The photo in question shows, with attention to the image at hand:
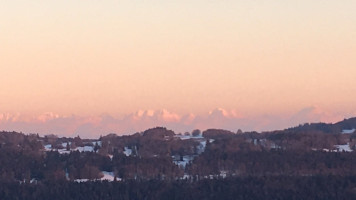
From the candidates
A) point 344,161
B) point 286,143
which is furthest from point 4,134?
point 344,161

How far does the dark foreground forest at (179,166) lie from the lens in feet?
265

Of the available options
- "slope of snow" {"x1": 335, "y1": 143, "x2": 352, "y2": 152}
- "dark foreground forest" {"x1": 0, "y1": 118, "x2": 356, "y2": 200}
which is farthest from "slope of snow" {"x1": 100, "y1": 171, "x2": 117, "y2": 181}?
"slope of snow" {"x1": 335, "y1": 143, "x2": 352, "y2": 152}

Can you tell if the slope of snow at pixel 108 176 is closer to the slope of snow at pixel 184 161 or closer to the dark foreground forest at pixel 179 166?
the dark foreground forest at pixel 179 166

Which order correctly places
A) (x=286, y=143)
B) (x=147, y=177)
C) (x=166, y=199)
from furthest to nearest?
(x=286, y=143)
(x=147, y=177)
(x=166, y=199)

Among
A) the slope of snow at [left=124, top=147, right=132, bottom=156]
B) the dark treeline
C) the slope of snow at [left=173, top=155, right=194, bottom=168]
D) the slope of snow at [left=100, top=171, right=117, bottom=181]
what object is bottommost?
the dark treeline

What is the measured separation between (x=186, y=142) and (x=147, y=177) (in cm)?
2105

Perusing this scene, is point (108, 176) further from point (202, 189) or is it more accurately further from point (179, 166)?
point (202, 189)

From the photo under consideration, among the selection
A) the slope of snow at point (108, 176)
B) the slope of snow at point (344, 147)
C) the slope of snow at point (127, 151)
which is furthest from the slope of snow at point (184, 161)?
the slope of snow at point (344, 147)

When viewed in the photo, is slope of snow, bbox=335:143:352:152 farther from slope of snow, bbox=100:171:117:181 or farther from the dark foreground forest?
slope of snow, bbox=100:171:117:181

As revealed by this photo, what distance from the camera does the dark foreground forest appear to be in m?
80.8

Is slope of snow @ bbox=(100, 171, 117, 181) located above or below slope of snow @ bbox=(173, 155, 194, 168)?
below

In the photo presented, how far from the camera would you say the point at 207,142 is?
109500 mm

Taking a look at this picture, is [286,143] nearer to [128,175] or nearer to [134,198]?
[128,175]

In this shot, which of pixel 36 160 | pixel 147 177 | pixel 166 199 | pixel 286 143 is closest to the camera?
pixel 166 199
